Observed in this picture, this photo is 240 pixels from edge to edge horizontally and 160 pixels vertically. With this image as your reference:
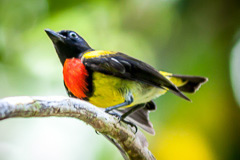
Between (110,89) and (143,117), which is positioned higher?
(110,89)

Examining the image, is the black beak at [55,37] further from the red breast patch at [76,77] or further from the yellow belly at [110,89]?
the yellow belly at [110,89]

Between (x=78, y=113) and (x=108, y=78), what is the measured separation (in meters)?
1.36

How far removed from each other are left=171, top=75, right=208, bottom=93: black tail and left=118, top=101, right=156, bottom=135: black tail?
55cm

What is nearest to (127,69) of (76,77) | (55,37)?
(76,77)

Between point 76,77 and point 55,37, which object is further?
point 55,37

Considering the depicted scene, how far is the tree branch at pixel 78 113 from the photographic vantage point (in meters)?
2.21

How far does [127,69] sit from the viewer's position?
4.28 metres

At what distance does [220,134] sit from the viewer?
16.9ft

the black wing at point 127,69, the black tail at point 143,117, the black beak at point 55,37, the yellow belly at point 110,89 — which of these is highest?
the black beak at point 55,37

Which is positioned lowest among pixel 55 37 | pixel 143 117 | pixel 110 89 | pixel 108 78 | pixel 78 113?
pixel 143 117

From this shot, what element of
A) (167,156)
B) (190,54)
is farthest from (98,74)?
(190,54)

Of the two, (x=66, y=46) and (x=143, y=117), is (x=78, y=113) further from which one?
(x=143, y=117)

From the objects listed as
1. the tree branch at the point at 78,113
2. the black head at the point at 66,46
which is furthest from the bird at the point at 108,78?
the tree branch at the point at 78,113

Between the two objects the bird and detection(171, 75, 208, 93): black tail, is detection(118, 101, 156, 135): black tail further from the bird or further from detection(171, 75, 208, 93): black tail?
detection(171, 75, 208, 93): black tail
